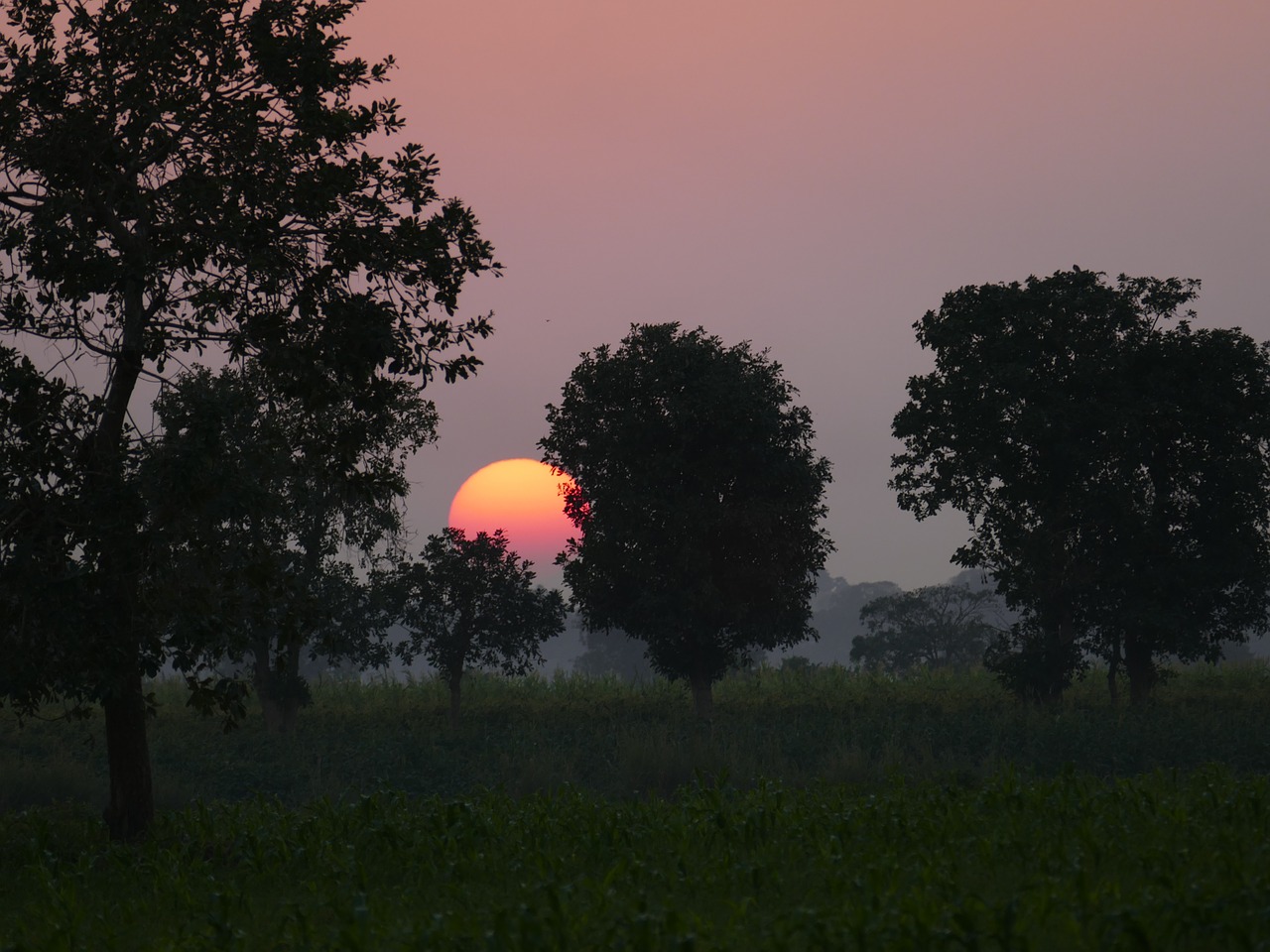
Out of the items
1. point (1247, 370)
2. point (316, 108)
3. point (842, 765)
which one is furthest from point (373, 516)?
point (1247, 370)

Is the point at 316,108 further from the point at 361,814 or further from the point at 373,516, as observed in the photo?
the point at 373,516

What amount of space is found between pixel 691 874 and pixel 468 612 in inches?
1128

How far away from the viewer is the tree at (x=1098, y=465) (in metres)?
35.3

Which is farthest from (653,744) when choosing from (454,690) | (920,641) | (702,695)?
(920,641)

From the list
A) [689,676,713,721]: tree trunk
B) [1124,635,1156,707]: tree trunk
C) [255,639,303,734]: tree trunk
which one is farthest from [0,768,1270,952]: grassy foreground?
[689,676,713,721]: tree trunk

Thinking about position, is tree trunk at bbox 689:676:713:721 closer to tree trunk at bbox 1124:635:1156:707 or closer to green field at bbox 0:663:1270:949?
green field at bbox 0:663:1270:949

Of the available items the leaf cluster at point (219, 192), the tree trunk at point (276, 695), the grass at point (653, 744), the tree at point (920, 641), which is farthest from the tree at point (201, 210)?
the tree at point (920, 641)

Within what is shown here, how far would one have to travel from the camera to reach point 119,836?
1641cm

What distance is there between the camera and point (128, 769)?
16.7m

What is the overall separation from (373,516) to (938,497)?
57.0 ft

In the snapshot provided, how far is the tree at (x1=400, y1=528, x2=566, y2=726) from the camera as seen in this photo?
39.2 metres

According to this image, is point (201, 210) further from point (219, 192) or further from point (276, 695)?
point (276, 695)

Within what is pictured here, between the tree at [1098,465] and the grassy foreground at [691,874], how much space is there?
2044cm

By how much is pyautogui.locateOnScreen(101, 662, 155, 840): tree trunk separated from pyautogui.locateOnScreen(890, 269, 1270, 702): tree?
86.5 feet
